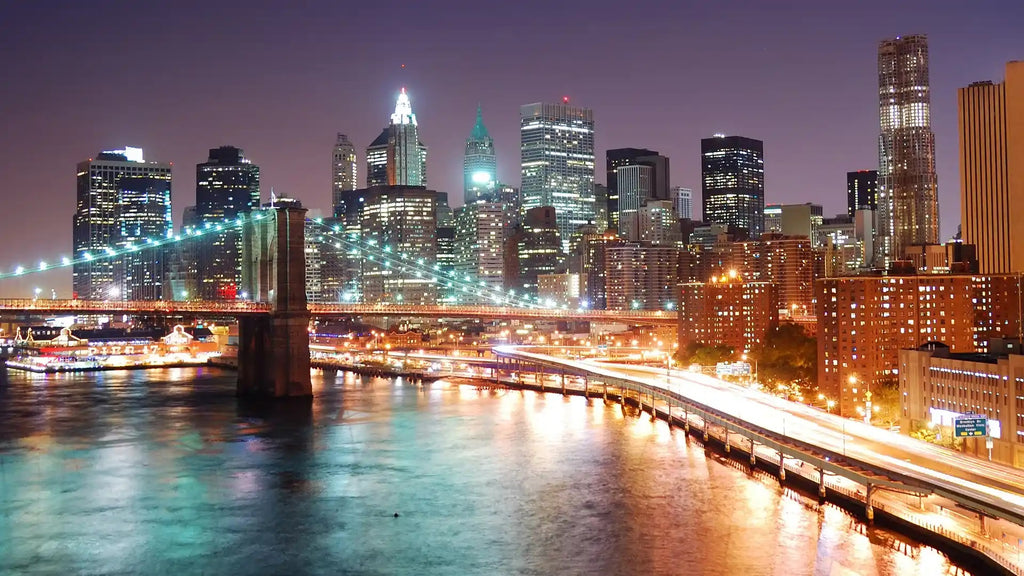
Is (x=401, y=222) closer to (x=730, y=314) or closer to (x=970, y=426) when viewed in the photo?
(x=730, y=314)

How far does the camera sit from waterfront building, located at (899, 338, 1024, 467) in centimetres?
3944

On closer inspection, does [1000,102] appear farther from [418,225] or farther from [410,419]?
[418,225]

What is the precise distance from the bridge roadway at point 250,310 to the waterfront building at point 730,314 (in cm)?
366

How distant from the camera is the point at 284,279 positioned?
198ft

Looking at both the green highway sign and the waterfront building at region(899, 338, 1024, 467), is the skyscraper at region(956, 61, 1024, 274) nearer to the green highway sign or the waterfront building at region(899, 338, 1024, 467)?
the waterfront building at region(899, 338, 1024, 467)

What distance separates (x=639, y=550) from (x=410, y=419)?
27.3 m

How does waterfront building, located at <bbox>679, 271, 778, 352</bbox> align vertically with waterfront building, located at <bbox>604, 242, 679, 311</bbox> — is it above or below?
below

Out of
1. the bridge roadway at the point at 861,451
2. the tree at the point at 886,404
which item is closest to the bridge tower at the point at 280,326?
the bridge roadway at the point at 861,451

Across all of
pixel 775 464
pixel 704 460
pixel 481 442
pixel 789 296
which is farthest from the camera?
pixel 789 296

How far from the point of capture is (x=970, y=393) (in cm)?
4250

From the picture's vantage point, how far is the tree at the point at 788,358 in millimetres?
66812

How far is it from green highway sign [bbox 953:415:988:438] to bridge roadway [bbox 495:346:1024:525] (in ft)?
6.81

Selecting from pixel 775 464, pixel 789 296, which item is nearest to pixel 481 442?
pixel 775 464

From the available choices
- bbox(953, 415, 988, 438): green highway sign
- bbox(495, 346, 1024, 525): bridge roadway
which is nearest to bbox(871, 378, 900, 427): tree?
bbox(495, 346, 1024, 525): bridge roadway
